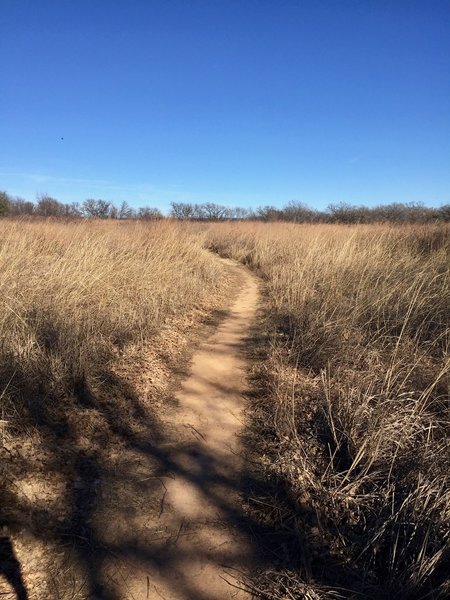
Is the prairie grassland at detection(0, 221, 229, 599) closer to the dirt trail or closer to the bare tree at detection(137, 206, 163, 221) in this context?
the dirt trail

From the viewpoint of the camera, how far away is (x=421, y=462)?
2549mm

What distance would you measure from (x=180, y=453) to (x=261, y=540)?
0.95m

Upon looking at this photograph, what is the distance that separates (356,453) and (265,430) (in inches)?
33.0

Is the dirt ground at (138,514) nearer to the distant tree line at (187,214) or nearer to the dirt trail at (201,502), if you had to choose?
the dirt trail at (201,502)

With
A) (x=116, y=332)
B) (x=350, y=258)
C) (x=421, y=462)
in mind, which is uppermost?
(x=350, y=258)

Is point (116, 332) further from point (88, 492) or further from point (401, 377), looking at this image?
point (401, 377)

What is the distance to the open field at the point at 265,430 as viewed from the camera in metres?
2.11

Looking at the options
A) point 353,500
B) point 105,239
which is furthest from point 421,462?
point 105,239

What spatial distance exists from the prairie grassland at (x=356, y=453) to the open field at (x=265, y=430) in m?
0.01

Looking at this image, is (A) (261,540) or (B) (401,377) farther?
(B) (401,377)

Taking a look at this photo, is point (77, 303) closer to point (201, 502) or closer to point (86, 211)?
point (201, 502)

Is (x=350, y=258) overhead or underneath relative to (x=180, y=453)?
overhead

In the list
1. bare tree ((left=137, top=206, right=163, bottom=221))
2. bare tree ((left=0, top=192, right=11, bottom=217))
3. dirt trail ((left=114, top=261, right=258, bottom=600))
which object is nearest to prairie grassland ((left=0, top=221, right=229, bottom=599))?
dirt trail ((left=114, top=261, right=258, bottom=600))

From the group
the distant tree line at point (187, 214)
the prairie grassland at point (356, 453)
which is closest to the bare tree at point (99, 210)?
the distant tree line at point (187, 214)
